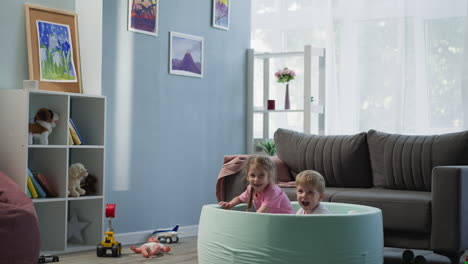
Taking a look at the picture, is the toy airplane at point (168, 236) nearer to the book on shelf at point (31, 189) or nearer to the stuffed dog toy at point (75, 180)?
the stuffed dog toy at point (75, 180)

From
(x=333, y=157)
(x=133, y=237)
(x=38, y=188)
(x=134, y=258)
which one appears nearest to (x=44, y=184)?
(x=38, y=188)

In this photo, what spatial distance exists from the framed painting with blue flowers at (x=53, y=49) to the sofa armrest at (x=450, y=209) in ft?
8.24

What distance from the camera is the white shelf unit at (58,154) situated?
4.21 m

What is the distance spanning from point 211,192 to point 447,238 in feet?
8.05

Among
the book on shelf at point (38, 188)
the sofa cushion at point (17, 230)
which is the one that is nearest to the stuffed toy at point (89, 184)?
the book on shelf at point (38, 188)

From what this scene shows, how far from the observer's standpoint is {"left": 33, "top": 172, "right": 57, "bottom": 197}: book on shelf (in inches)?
171

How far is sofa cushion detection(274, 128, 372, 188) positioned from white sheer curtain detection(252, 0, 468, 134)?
126 cm

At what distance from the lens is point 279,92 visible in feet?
21.2

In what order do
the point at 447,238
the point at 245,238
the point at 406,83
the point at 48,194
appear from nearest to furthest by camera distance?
the point at 245,238
the point at 447,238
the point at 48,194
the point at 406,83

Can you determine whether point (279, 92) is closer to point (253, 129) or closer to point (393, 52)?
point (253, 129)

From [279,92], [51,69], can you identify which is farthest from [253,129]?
[51,69]

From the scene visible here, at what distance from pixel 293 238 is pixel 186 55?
3.10 meters

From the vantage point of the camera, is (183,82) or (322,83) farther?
(322,83)

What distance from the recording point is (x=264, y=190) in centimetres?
335
